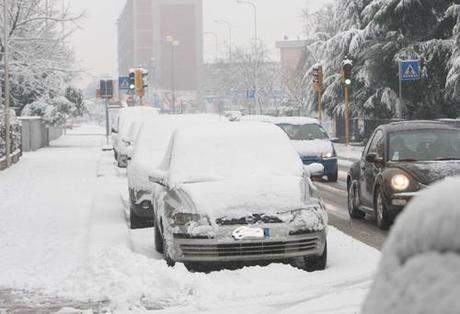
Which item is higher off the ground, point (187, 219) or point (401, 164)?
point (401, 164)

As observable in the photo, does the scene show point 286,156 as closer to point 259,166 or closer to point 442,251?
point 259,166

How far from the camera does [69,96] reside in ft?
145

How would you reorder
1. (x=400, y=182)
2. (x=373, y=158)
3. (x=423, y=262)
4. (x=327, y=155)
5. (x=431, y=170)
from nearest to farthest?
1. (x=423, y=262)
2. (x=431, y=170)
3. (x=400, y=182)
4. (x=373, y=158)
5. (x=327, y=155)

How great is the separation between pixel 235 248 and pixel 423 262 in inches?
240

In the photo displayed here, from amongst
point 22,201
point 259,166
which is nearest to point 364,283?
point 259,166

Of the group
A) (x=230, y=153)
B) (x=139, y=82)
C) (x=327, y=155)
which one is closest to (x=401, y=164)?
(x=230, y=153)

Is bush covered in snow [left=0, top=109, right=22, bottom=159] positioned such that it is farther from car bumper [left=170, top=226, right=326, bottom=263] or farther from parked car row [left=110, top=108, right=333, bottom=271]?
car bumper [left=170, top=226, right=326, bottom=263]

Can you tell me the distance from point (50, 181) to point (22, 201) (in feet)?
15.6

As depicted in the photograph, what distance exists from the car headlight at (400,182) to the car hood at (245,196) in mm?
2799

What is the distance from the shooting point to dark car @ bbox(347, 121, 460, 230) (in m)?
10.8

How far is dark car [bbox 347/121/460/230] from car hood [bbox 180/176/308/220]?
280 cm

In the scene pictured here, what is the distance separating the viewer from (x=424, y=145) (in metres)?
11.6

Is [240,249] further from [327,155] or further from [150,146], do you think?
[327,155]

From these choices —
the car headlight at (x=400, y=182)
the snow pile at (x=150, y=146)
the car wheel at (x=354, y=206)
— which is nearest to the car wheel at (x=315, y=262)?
the car headlight at (x=400, y=182)
